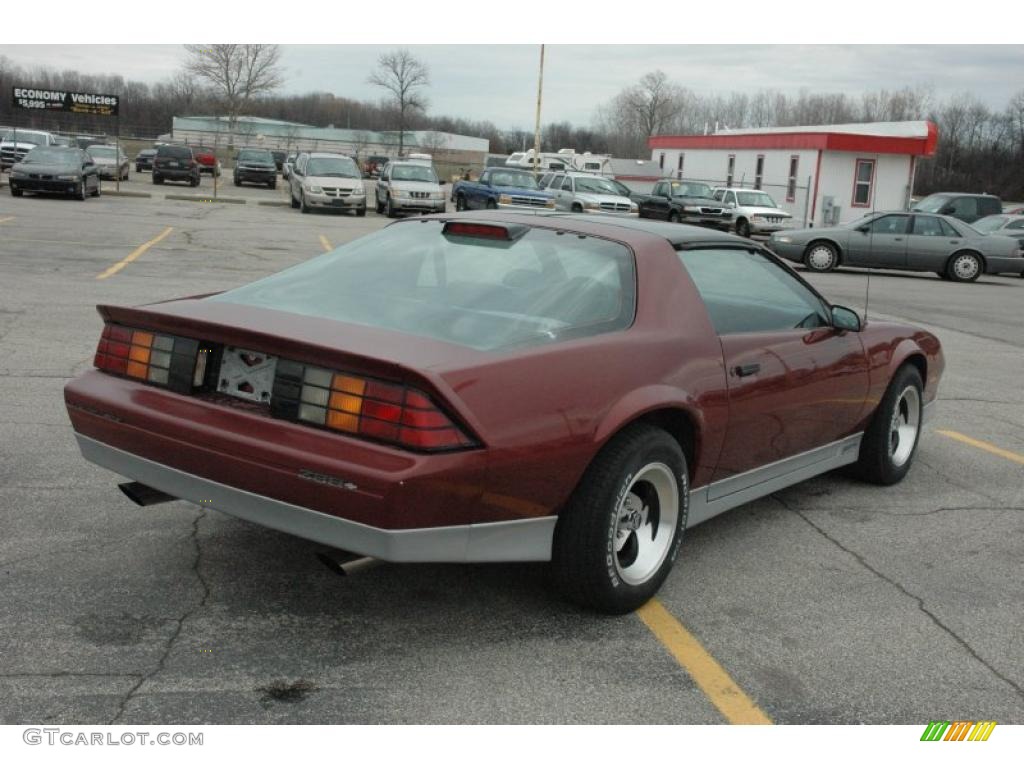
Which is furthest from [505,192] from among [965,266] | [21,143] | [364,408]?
[364,408]

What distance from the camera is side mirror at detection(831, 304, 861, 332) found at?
5.02 meters

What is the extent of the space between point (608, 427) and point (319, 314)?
1.09m

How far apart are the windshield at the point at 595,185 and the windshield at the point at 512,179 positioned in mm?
1353

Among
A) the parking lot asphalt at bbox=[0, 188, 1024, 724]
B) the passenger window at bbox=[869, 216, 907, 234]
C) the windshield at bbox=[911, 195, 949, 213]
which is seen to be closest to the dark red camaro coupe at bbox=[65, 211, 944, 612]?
the parking lot asphalt at bbox=[0, 188, 1024, 724]

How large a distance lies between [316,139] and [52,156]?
61.3 metres

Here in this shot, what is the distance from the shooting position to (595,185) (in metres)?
31.8

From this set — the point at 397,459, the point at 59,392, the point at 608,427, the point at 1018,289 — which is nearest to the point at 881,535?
the point at 608,427

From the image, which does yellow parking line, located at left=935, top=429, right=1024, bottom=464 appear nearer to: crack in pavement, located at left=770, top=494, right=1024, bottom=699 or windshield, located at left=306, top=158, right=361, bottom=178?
crack in pavement, located at left=770, top=494, right=1024, bottom=699

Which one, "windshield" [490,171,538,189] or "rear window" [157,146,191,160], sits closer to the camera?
"windshield" [490,171,538,189]

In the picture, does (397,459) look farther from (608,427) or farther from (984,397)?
(984,397)

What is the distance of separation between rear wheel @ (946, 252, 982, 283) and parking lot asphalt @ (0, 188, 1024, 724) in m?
17.9

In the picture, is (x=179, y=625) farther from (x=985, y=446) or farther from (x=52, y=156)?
(x=52, y=156)

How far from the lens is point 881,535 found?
4.91 m
